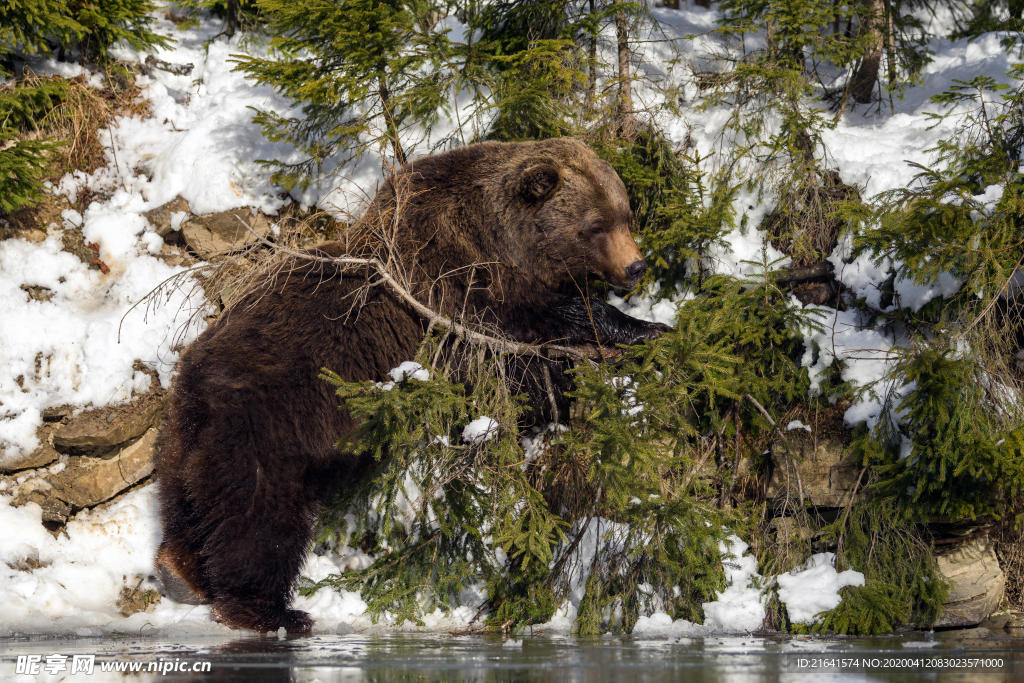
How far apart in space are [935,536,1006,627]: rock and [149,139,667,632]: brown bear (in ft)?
8.46

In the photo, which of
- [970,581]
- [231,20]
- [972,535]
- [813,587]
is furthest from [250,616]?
[231,20]

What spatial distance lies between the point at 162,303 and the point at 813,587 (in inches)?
221

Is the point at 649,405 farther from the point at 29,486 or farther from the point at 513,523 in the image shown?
the point at 29,486

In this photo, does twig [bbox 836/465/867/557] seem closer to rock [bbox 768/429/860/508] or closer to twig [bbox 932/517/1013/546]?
rock [bbox 768/429/860/508]

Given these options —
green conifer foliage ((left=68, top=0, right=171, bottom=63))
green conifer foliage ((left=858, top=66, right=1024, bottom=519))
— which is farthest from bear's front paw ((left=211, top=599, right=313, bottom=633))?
green conifer foliage ((left=68, top=0, right=171, bottom=63))

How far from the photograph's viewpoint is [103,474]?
Answer: 5402 millimetres

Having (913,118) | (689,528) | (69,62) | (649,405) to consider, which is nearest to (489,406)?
(649,405)

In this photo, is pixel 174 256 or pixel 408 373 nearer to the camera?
pixel 408 373

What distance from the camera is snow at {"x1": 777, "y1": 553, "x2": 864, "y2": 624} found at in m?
4.66

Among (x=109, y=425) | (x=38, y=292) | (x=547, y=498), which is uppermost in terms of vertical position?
(x=38, y=292)

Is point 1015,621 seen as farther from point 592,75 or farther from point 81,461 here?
point 81,461

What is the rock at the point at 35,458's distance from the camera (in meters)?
5.36

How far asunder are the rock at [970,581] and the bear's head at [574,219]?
2.93m

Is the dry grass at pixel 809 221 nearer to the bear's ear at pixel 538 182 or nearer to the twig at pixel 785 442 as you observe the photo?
the twig at pixel 785 442
